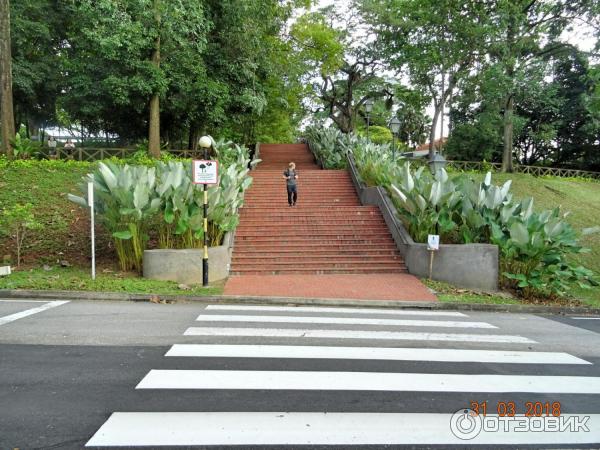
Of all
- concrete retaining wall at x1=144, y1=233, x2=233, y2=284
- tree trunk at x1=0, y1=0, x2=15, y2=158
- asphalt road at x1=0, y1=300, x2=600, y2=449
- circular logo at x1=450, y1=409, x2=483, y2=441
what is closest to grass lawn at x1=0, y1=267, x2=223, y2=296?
concrete retaining wall at x1=144, y1=233, x2=233, y2=284

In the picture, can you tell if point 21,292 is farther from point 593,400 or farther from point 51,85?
point 51,85

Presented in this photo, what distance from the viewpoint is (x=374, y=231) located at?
13.8 metres

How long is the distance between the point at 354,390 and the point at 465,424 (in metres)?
1.05

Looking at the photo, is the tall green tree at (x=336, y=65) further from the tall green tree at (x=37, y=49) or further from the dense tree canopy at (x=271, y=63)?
the tall green tree at (x=37, y=49)

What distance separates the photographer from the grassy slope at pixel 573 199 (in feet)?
47.4

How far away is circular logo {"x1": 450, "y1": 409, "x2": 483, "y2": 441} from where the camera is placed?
342 cm

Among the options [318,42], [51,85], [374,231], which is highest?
[318,42]

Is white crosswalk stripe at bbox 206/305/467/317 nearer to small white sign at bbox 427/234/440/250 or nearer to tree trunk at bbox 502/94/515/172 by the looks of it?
small white sign at bbox 427/234/440/250

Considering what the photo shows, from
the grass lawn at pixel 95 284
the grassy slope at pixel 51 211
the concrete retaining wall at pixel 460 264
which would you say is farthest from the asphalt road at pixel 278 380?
the grassy slope at pixel 51 211

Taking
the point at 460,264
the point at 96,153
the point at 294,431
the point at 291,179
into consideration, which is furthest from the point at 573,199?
the point at 96,153

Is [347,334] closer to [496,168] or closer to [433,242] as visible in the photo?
[433,242]

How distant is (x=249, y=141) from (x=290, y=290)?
28.0 meters

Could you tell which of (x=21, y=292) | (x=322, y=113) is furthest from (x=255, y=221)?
(x=322, y=113)

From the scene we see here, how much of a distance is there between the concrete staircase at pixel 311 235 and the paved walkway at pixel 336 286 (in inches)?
22.6
